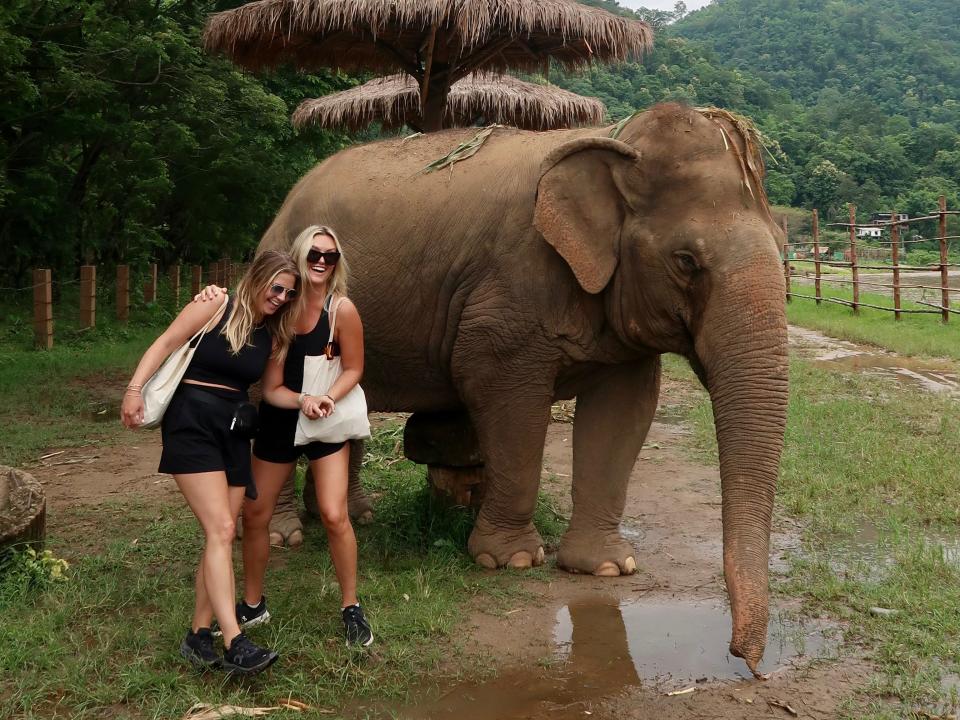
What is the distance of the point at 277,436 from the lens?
395 centimetres

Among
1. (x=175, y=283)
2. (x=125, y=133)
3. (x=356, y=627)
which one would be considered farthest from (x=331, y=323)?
(x=175, y=283)

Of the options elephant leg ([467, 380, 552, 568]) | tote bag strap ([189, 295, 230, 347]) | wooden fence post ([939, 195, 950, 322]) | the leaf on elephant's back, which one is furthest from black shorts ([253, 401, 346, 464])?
wooden fence post ([939, 195, 950, 322])

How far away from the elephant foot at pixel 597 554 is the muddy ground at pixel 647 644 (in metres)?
0.06

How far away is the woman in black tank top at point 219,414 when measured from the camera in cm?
353

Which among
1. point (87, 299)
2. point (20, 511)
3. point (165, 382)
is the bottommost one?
point (20, 511)

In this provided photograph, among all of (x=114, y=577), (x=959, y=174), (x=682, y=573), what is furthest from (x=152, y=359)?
(x=959, y=174)

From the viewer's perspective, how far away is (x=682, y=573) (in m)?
5.01

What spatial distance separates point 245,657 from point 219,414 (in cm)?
89

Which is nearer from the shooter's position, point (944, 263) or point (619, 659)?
point (619, 659)

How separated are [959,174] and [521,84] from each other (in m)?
53.2

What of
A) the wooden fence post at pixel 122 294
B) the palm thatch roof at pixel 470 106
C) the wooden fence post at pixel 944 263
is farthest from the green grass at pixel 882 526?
the wooden fence post at pixel 122 294

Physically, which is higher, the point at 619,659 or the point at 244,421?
the point at 244,421

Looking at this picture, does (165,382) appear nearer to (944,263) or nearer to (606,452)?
(606,452)

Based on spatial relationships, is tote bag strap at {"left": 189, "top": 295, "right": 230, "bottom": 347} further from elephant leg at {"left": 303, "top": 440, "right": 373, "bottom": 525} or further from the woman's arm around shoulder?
elephant leg at {"left": 303, "top": 440, "right": 373, "bottom": 525}
